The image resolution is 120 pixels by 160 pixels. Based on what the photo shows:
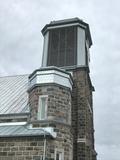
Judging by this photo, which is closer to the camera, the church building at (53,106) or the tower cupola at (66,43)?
the church building at (53,106)

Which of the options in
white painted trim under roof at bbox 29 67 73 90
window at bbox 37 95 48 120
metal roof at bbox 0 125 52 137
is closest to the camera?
metal roof at bbox 0 125 52 137

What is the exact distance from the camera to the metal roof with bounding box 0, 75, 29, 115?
57.3 feet

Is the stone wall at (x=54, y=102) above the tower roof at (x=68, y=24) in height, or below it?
below

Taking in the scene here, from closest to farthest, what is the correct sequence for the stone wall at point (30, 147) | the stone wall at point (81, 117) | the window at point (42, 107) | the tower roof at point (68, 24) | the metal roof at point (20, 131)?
the stone wall at point (30, 147) → the metal roof at point (20, 131) → the window at point (42, 107) → the stone wall at point (81, 117) → the tower roof at point (68, 24)

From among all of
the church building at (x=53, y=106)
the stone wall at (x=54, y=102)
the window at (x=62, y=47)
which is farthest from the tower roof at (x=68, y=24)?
the stone wall at (x=54, y=102)

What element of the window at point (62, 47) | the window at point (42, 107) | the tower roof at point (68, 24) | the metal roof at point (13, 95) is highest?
the tower roof at point (68, 24)

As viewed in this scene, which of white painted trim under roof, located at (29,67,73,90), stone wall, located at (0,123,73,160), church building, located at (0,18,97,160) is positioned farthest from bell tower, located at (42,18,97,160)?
stone wall, located at (0,123,73,160)

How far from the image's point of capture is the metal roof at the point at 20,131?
551 inches

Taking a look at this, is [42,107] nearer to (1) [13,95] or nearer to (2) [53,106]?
(2) [53,106]

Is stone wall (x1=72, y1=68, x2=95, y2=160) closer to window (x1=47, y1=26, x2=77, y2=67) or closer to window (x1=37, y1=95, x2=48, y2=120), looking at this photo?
window (x1=47, y1=26, x2=77, y2=67)

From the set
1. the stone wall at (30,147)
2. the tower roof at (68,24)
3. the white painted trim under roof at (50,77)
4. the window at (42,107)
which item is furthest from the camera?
the tower roof at (68,24)

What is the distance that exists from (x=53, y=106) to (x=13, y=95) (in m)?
5.31

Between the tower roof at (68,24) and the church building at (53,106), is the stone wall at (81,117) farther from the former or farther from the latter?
the tower roof at (68,24)

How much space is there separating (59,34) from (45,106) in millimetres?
8371
